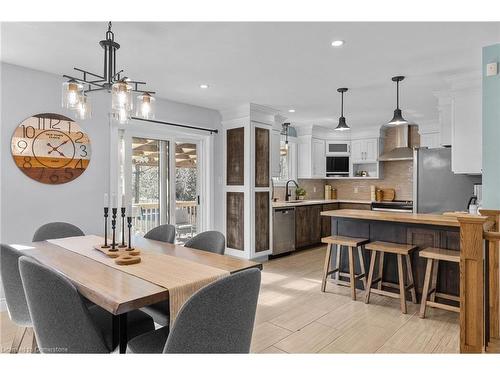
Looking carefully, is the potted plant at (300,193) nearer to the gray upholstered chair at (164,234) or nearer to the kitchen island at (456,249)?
the kitchen island at (456,249)

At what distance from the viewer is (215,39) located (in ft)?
8.75

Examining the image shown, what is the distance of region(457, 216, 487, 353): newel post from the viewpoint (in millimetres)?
1925

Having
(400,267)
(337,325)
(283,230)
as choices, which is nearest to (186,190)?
(283,230)

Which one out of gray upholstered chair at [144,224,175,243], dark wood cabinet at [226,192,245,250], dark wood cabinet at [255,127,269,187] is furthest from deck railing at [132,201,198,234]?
gray upholstered chair at [144,224,175,243]

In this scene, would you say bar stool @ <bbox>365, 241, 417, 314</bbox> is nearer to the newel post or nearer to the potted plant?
the newel post

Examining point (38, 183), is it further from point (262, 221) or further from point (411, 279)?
point (411, 279)

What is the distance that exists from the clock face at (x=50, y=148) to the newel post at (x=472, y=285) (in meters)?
3.60

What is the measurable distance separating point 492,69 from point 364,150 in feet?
13.6

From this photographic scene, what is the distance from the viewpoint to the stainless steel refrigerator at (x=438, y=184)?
454cm

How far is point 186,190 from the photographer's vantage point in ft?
16.5

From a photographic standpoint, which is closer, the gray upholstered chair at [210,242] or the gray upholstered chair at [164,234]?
the gray upholstered chair at [210,242]

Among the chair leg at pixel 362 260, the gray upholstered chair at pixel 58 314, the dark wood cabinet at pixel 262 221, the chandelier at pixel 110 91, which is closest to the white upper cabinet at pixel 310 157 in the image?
the dark wood cabinet at pixel 262 221

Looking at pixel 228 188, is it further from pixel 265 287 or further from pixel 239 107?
pixel 265 287

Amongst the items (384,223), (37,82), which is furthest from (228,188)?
(37,82)
